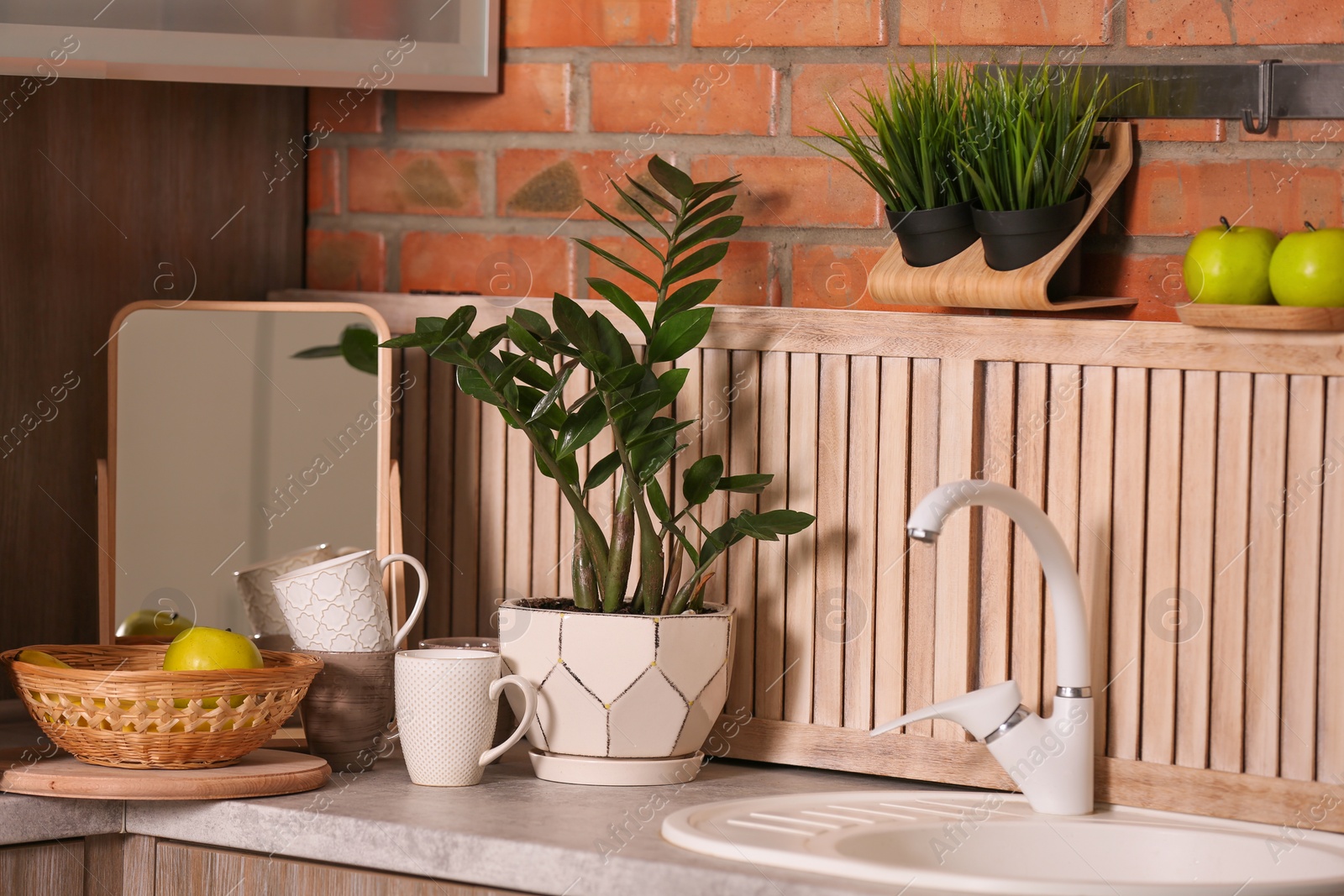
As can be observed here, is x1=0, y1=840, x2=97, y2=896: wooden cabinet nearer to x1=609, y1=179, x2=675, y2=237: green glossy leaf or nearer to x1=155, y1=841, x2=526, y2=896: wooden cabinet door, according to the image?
x1=155, y1=841, x2=526, y2=896: wooden cabinet door

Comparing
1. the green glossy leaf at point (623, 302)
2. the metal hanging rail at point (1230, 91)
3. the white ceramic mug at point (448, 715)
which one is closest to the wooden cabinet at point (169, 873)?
the white ceramic mug at point (448, 715)

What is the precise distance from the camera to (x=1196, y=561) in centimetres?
142

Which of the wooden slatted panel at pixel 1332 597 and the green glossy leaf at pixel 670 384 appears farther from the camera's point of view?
the green glossy leaf at pixel 670 384

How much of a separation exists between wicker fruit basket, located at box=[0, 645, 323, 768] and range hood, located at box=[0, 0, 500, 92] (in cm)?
60

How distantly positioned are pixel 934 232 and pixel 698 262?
0.78 ft

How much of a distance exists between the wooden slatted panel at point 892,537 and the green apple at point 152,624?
0.73 m

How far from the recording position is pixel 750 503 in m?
1.62

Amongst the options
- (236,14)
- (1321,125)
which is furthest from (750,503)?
(236,14)

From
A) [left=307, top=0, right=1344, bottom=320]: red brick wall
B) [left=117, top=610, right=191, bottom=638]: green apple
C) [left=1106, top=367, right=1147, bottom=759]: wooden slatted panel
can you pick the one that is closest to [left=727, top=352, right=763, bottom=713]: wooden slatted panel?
[left=307, top=0, right=1344, bottom=320]: red brick wall

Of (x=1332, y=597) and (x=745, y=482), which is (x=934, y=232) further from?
A: (x=1332, y=597)

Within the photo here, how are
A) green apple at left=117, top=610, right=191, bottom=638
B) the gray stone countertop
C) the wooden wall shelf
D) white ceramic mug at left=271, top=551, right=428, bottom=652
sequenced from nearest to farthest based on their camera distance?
the gray stone countertop < the wooden wall shelf < white ceramic mug at left=271, top=551, right=428, bottom=652 < green apple at left=117, top=610, right=191, bottom=638

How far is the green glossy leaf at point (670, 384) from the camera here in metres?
1.52

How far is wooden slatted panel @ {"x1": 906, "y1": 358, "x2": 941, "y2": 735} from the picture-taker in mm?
1524

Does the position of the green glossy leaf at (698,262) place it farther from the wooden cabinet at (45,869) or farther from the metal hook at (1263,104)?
the wooden cabinet at (45,869)
